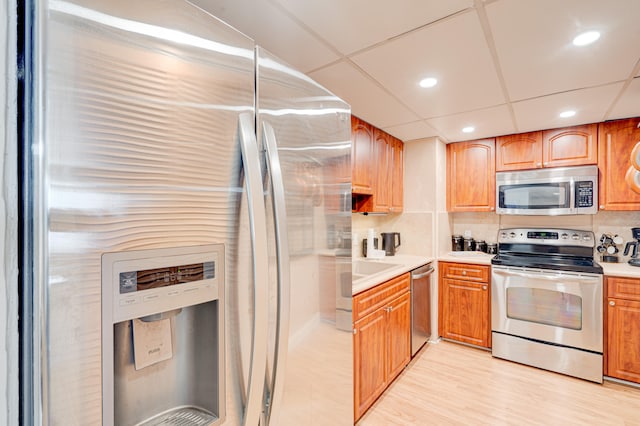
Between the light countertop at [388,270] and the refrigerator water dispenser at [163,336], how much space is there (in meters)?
1.05

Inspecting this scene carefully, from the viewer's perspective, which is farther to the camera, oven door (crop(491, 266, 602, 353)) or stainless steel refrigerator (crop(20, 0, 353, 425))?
oven door (crop(491, 266, 602, 353))

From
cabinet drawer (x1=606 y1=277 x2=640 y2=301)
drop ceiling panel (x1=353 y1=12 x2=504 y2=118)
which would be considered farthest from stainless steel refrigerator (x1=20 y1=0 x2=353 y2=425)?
cabinet drawer (x1=606 y1=277 x2=640 y2=301)

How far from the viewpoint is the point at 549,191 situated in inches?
116

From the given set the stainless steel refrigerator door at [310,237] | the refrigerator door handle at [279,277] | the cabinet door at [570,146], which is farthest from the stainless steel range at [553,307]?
the refrigerator door handle at [279,277]

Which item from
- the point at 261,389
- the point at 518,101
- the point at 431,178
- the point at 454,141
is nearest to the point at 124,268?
the point at 261,389

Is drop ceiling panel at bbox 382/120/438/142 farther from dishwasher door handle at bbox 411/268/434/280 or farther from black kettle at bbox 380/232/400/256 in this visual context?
dishwasher door handle at bbox 411/268/434/280

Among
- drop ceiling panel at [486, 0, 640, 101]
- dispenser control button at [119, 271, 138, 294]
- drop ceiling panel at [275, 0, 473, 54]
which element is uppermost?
drop ceiling panel at [486, 0, 640, 101]

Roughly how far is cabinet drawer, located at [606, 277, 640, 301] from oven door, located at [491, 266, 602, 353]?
8cm

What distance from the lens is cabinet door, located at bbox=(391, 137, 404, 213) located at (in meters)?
3.23

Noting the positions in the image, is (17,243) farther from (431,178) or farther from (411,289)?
(431,178)

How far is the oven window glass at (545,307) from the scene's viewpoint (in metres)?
2.57

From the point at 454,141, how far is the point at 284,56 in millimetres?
2515

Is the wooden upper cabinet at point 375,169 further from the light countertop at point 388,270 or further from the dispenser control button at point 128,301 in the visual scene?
the dispenser control button at point 128,301

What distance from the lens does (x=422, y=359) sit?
2.84m
